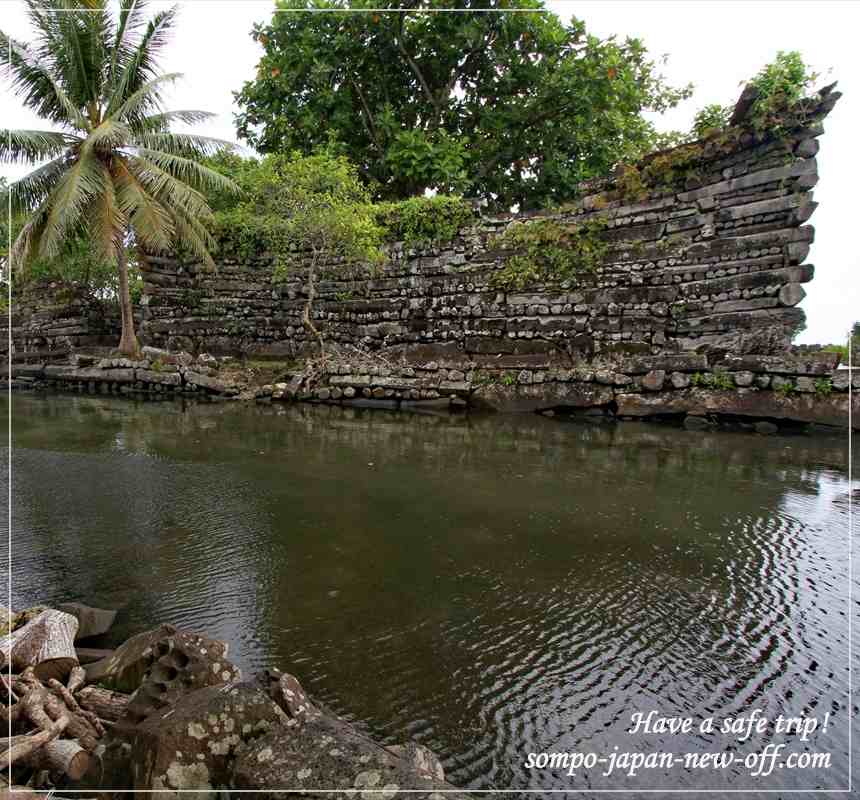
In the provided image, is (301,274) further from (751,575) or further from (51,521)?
(751,575)

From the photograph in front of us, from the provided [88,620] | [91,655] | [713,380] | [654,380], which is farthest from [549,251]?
[91,655]

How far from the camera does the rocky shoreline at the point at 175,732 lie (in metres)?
1.50

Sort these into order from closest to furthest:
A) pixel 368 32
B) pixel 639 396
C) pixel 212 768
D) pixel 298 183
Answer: pixel 212 768
pixel 639 396
pixel 298 183
pixel 368 32

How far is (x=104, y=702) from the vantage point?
2010mm

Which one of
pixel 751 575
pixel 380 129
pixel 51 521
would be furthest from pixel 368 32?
pixel 751 575

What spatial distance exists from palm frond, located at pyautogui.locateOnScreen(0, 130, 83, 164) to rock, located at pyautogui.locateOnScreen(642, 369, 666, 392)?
13350mm

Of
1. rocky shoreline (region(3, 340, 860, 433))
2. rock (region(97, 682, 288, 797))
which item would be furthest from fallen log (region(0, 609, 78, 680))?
rocky shoreline (region(3, 340, 860, 433))

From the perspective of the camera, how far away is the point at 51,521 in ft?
13.5

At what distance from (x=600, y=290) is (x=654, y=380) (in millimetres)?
2365

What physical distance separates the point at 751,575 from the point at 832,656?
88 cm

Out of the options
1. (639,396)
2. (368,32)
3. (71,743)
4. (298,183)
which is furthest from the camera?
(368,32)

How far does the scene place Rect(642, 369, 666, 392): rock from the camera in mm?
9727

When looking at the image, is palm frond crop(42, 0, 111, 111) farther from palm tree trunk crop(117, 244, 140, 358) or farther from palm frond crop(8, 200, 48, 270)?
palm tree trunk crop(117, 244, 140, 358)

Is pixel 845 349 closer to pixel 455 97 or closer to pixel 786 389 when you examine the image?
pixel 786 389
